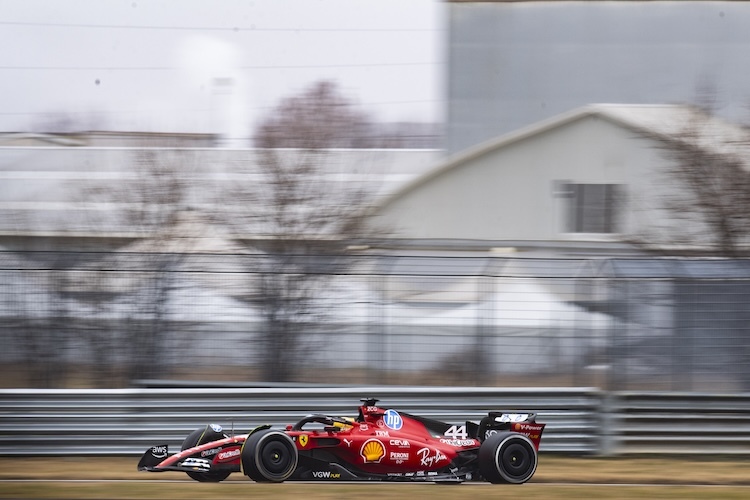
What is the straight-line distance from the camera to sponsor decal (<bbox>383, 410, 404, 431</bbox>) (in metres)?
7.90

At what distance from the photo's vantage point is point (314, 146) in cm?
1573

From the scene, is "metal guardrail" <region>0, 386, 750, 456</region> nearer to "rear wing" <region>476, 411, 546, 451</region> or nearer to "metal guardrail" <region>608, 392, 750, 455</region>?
"metal guardrail" <region>608, 392, 750, 455</region>

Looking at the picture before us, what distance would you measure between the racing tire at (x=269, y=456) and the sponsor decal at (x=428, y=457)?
1.00 m

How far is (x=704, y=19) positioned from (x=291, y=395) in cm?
1821

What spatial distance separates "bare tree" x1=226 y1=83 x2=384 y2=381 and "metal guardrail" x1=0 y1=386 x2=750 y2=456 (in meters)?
0.84

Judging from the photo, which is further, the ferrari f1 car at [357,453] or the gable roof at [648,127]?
the gable roof at [648,127]

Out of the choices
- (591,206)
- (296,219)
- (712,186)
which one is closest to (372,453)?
(296,219)

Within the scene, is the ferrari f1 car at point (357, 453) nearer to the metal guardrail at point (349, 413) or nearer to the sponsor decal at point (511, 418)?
the sponsor decal at point (511, 418)

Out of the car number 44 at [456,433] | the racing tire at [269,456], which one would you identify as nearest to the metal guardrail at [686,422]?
the car number 44 at [456,433]

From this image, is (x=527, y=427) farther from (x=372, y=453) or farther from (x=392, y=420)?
(x=372, y=453)

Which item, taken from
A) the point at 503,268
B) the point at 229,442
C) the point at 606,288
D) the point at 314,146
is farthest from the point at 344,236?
the point at 229,442

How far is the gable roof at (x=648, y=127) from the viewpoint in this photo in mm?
14523

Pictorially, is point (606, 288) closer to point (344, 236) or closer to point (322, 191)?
point (344, 236)

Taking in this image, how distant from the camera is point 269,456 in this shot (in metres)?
7.54
